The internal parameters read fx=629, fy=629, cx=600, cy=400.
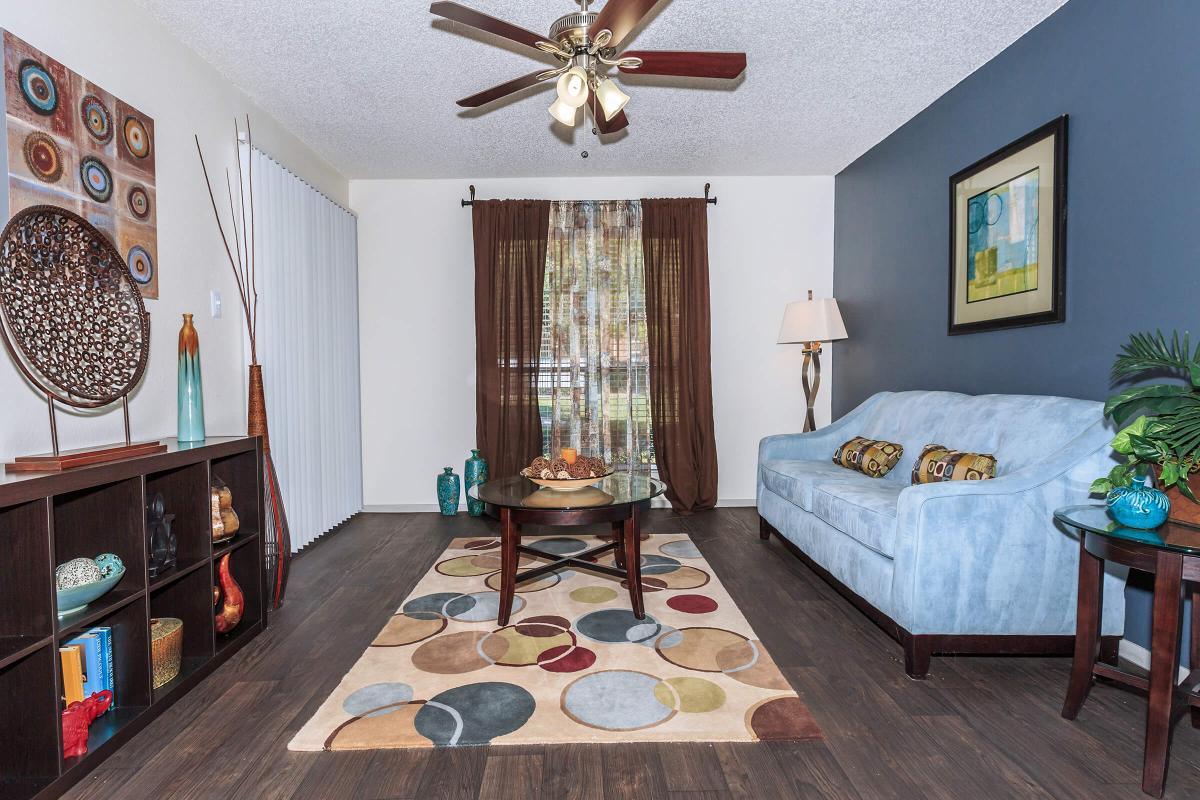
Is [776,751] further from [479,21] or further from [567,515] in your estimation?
[479,21]

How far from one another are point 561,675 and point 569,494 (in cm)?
76

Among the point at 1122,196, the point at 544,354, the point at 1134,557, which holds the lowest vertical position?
the point at 1134,557

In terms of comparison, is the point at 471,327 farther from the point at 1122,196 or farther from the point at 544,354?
the point at 1122,196

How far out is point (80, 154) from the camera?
221cm

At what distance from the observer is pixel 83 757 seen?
1.70m

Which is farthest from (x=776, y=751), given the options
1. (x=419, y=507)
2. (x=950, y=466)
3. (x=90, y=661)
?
(x=419, y=507)

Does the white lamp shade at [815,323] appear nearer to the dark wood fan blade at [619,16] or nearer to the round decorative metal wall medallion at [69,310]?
the dark wood fan blade at [619,16]

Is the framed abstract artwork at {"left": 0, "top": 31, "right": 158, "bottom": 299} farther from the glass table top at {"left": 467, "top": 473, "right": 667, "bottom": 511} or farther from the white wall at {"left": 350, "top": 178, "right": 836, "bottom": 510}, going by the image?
the white wall at {"left": 350, "top": 178, "right": 836, "bottom": 510}

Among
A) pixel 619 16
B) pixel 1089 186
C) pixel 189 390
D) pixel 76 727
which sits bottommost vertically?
pixel 76 727

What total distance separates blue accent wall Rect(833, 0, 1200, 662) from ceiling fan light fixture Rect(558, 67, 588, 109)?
196 cm

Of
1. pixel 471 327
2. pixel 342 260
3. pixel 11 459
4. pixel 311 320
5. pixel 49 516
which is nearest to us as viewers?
pixel 49 516

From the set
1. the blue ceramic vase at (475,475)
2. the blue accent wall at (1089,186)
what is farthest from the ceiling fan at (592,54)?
the blue ceramic vase at (475,475)

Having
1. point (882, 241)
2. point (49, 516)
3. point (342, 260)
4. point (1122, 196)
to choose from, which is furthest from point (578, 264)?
point (49, 516)

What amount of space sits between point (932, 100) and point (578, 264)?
2535 mm
